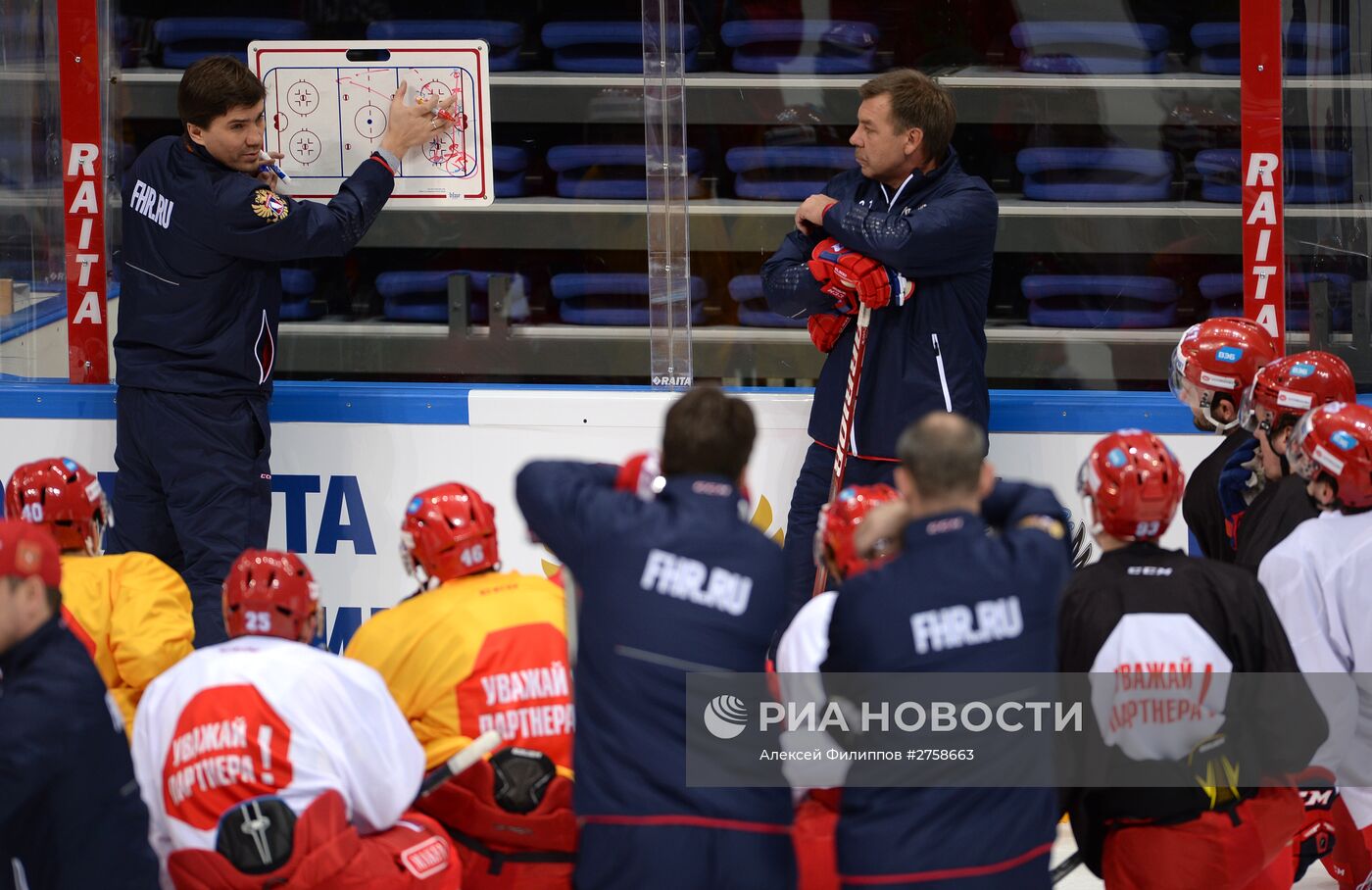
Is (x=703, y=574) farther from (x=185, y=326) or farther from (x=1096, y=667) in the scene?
(x=185, y=326)

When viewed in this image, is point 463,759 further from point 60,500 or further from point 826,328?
point 826,328

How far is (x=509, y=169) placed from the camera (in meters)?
5.14

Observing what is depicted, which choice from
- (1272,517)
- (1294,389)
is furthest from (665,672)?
(1294,389)

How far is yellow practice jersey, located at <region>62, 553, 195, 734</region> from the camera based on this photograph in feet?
11.4

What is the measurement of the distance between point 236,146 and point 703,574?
7.62ft

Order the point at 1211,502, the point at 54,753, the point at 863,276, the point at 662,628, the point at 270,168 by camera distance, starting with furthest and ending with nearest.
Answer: the point at 270,168
the point at 863,276
the point at 1211,502
the point at 662,628
the point at 54,753

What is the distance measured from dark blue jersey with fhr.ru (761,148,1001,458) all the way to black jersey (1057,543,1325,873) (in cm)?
137

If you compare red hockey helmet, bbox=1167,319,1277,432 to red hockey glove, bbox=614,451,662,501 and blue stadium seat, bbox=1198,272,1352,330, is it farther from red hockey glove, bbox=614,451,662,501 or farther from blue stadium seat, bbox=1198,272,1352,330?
red hockey glove, bbox=614,451,662,501

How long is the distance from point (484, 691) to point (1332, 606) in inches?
65.8

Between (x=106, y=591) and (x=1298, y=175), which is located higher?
(x=1298, y=175)

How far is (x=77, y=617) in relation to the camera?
3479 mm

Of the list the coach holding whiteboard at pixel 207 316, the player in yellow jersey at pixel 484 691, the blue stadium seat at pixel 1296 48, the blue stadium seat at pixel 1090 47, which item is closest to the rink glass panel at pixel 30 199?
the coach holding whiteboard at pixel 207 316

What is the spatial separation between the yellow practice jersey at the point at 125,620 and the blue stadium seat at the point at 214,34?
207 cm

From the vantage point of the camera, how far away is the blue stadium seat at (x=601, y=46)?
16.5 ft
